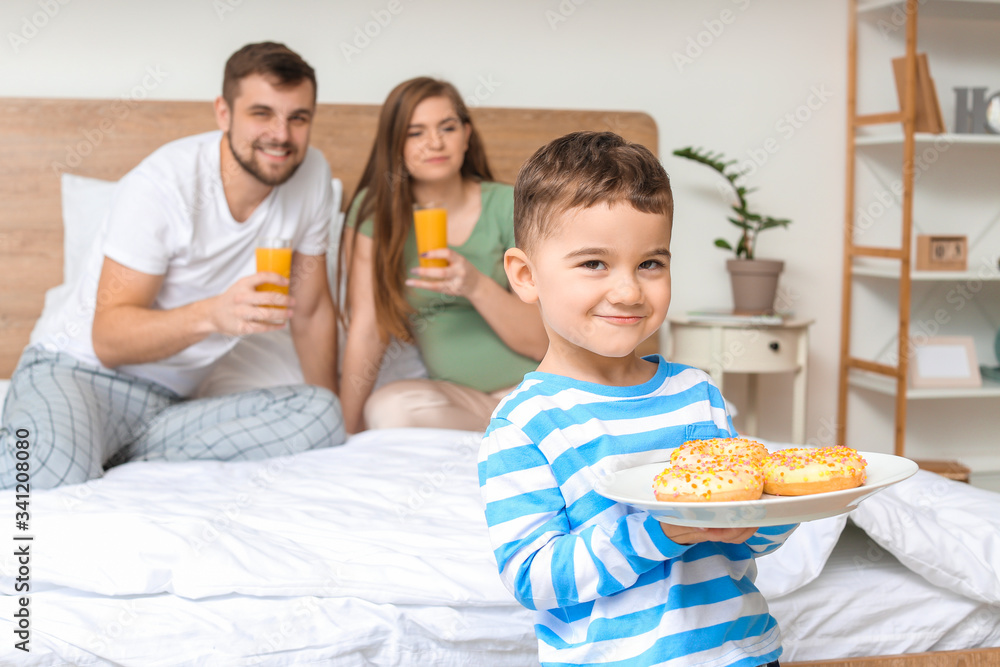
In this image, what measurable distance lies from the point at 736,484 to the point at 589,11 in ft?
Answer: 7.10

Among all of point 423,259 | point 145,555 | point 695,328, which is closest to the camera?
point 145,555

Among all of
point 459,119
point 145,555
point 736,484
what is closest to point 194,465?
point 145,555

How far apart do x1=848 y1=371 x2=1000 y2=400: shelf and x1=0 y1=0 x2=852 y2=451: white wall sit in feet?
0.43

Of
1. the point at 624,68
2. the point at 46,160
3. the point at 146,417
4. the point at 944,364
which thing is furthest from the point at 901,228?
the point at 46,160

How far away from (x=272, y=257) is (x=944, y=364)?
2.06 m

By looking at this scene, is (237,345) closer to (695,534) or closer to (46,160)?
(46,160)

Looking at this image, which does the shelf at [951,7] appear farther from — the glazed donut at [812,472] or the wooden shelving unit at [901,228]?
the glazed donut at [812,472]

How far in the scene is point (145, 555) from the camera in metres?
1.01

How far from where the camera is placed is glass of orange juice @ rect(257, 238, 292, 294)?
4.87 ft

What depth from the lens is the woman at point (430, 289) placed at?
1753mm

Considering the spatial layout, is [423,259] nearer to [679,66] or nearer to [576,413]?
[576,413]

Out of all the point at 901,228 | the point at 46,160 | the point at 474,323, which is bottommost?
the point at 474,323

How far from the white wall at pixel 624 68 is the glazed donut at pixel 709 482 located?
1.98 metres

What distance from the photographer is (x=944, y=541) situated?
3.39ft
